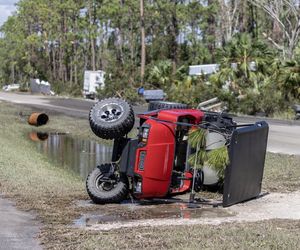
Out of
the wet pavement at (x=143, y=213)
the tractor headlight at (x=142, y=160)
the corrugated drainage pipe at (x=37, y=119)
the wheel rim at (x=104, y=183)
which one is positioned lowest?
the corrugated drainage pipe at (x=37, y=119)

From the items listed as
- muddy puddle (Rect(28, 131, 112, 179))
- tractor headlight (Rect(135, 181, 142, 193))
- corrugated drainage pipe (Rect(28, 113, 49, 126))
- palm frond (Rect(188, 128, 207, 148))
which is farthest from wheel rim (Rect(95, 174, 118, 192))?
corrugated drainage pipe (Rect(28, 113, 49, 126))

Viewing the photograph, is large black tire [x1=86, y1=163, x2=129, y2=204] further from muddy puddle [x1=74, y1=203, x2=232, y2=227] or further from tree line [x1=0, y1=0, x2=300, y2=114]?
tree line [x1=0, y1=0, x2=300, y2=114]

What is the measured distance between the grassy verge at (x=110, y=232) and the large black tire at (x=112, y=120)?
3.46 ft

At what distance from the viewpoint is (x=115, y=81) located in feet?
173

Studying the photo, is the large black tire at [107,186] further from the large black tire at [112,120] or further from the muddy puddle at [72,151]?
the muddy puddle at [72,151]

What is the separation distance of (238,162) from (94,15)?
6842 centimetres

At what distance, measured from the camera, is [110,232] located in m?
6.68

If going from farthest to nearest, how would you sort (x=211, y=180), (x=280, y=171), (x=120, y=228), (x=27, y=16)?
(x=27, y=16) → (x=280, y=171) → (x=211, y=180) → (x=120, y=228)

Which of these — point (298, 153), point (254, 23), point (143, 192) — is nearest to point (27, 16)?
point (254, 23)

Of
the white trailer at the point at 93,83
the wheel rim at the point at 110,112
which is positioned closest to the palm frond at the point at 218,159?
the wheel rim at the point at 110,112

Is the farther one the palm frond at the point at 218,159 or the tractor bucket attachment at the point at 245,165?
the palm frond at the point at 218,159

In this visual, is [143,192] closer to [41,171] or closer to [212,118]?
[212,118]

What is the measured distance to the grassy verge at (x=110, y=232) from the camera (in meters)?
5.99

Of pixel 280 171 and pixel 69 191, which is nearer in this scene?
pixel 69 191
